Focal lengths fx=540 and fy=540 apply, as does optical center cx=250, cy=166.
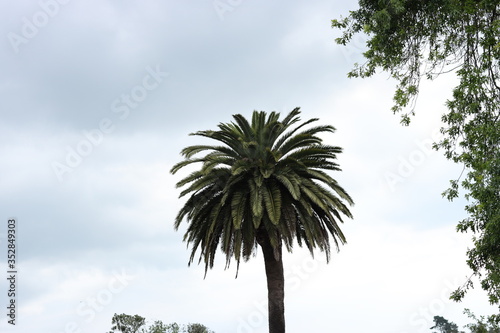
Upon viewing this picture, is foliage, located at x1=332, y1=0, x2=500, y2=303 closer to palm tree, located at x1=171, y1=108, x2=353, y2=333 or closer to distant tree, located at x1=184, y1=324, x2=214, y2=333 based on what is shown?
palm tree, located at x1=171, y1=108, x2=353, y2=333

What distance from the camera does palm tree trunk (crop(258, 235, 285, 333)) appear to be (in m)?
24.4

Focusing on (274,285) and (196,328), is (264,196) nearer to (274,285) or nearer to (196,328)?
(274,285)

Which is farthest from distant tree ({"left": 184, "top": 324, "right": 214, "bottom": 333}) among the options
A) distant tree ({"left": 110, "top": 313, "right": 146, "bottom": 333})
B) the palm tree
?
the palm tree

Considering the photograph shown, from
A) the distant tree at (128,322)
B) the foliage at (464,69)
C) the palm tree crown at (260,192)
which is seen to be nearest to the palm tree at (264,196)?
the palm tree crown at (260,192)

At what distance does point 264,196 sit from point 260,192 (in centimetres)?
25

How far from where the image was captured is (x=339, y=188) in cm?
2569

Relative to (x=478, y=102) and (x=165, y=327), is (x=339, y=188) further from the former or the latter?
(x=165, y=327)

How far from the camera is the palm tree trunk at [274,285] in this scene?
2444cm

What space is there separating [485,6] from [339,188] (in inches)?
509

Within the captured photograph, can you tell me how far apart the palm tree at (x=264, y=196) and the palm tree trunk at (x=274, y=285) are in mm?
43

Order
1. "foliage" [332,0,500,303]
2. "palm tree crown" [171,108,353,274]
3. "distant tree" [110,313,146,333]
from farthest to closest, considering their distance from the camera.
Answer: "distant tree" [110,313,146,333]
"palm tree crown" [171,108,353,274]
"foliage" [332,0,500,303]

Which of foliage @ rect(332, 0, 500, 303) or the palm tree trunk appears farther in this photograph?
the palm tree trunk

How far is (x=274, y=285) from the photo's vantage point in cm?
2508

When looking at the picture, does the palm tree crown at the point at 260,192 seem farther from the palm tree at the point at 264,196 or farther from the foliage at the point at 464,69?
the foliage at the point at 464,69
